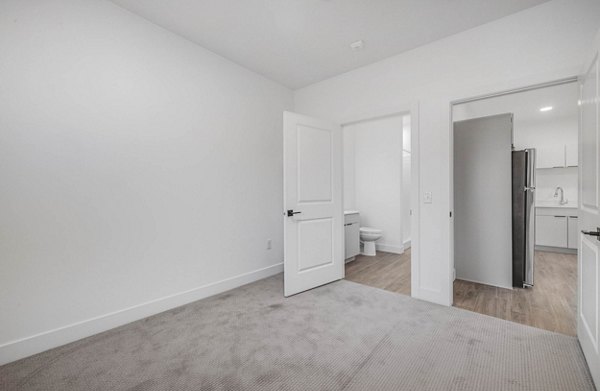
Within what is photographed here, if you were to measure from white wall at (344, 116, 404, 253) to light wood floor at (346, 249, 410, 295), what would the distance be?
1.81ft

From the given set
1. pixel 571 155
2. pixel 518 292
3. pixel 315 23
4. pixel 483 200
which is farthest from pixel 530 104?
pixel 315 23

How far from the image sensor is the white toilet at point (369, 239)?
4.61 m

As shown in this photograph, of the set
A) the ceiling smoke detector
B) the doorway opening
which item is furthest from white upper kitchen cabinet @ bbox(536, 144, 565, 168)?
the ceiling smoke detector

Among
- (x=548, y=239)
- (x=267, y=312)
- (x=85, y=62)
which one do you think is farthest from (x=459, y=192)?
(x=85, y=62)

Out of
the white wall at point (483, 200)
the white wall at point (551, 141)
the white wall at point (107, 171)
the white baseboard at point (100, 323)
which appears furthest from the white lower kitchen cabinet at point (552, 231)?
the white baseboard at point (100, 323)

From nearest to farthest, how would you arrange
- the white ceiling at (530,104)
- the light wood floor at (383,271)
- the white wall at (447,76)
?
the white wall at (447,76) < the light wood floor at (383,271) < the white ceiling at (530,104)

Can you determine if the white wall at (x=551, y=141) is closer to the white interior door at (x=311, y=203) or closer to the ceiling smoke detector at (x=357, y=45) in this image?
the ceiling smoke detector at (x=357, y=45)

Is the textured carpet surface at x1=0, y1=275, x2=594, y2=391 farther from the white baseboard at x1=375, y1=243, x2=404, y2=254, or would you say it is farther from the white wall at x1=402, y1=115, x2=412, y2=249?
the white wall at x1=402, y1=115, x2=412, y2=249

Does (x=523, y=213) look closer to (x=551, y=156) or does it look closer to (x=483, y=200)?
(x=483, y=200)

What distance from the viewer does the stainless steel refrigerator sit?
2990 mm

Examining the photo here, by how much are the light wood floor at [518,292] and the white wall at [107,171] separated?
1833 mm

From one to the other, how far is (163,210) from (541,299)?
4.00m

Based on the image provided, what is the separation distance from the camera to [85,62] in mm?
2080

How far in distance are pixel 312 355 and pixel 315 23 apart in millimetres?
2799
